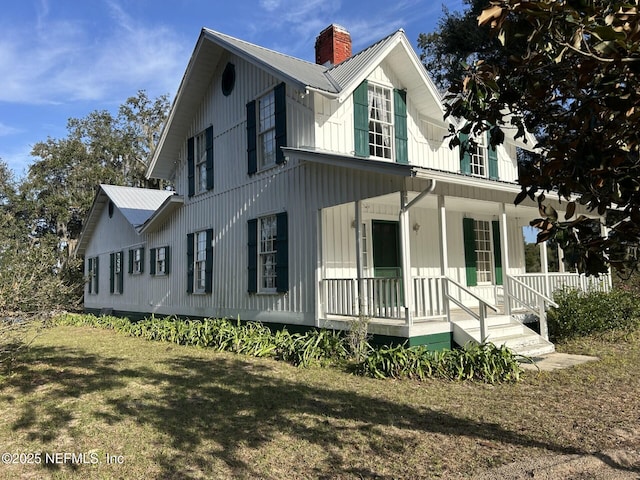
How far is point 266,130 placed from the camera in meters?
11.9

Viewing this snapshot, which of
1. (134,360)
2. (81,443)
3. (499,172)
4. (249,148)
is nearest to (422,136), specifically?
(499,172)

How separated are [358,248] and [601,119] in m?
6.04

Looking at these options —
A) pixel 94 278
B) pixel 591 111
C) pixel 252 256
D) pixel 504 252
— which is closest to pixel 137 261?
pixel 94 278

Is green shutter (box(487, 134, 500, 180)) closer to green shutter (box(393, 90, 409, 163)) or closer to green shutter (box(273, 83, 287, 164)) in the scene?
green shutter (box(393, 90, 409, 163))

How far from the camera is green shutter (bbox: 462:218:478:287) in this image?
523 inches

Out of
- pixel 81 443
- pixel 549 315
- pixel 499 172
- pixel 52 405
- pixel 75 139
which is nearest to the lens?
pixel 81 443

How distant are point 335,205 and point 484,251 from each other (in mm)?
6136

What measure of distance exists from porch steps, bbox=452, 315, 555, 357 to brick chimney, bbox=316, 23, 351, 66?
8294 mm

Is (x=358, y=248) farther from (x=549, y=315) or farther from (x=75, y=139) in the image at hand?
(x=75, y=139)

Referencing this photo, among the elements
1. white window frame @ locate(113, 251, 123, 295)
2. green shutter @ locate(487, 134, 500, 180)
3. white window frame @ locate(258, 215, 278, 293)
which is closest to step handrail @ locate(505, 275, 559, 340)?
green shutter @ locate(487, 134, 500, 180)

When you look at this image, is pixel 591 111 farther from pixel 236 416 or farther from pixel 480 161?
pixel 480 161

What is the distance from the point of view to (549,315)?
35.2ft

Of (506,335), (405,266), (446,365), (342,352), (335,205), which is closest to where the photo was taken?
(446,365)

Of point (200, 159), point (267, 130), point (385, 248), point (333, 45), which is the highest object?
point (333, 45)
